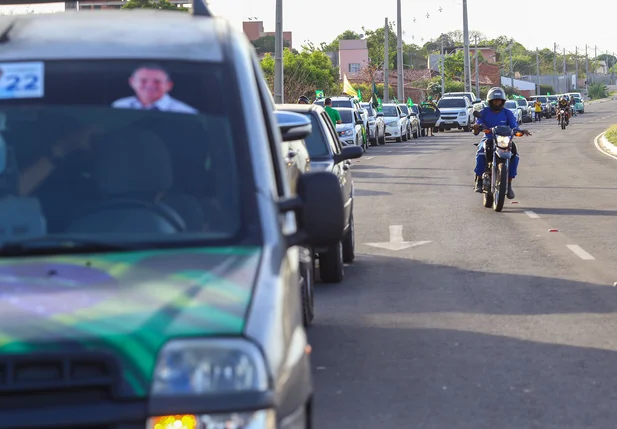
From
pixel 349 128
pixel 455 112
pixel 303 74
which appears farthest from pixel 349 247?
pixel 303 74

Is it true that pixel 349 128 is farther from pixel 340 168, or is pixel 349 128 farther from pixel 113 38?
pixel 113 38

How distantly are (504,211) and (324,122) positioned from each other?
21.3 ft

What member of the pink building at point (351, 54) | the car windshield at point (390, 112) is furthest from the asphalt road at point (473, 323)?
the pink building at point (351, 54)

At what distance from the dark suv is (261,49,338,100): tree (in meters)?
43.3

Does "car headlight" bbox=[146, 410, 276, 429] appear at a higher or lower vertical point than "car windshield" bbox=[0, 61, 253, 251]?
lower

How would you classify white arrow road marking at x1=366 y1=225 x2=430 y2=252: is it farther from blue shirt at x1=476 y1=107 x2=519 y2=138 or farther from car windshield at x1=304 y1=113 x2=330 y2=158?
blue shirt at x1=476 y1=107 x2=519 y2=138

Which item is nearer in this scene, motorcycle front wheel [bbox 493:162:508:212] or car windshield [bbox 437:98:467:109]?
motorcycle front wheel [bbox 493:162:508:212]

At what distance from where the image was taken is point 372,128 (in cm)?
4478

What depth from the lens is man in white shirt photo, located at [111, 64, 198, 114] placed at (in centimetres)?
441

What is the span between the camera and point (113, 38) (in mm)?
4566

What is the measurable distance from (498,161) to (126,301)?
14840mm

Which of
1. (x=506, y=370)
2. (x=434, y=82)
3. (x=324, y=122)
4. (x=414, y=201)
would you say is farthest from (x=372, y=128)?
(x=434, y=82)

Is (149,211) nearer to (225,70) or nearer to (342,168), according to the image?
(225,70)

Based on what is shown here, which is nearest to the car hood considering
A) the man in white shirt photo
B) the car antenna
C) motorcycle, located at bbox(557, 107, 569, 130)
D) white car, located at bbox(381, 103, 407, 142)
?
the man in white shirt photo
